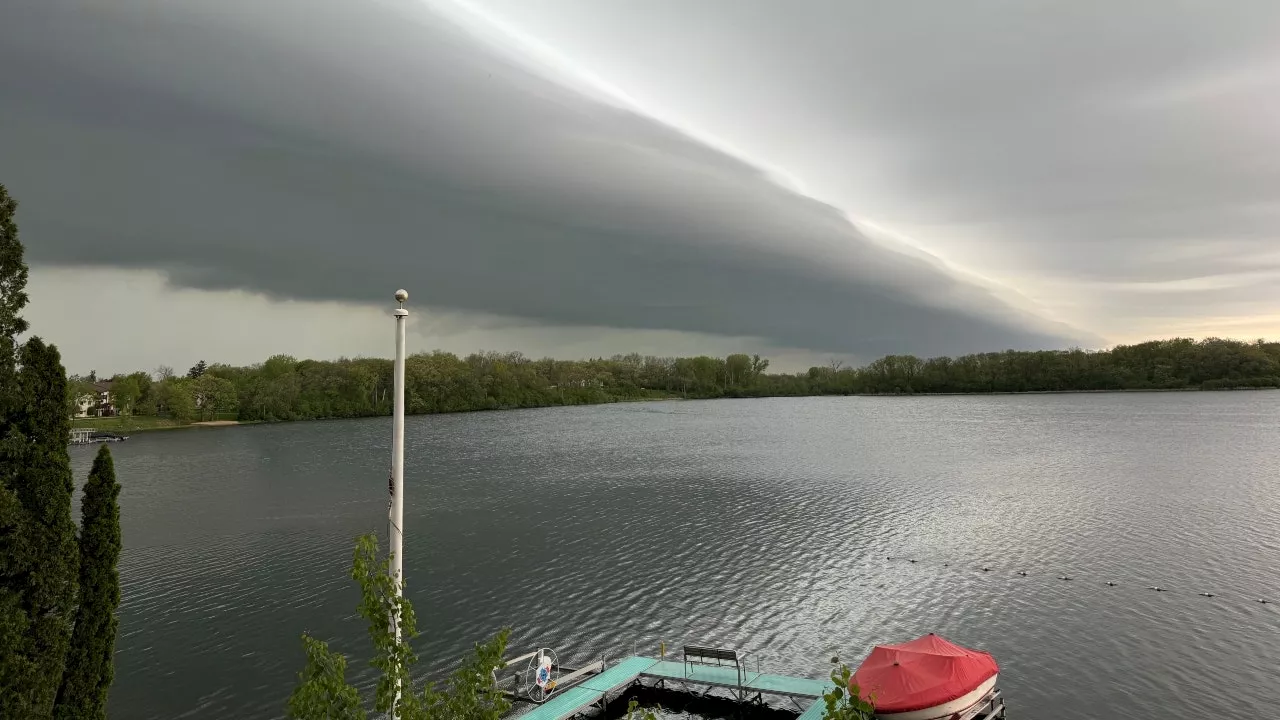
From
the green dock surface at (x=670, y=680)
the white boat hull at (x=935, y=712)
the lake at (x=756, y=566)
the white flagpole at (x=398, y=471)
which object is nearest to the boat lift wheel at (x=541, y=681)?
the green dock surface at (x=670, y=680)

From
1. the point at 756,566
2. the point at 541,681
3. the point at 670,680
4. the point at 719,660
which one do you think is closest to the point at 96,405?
the point at 756,566

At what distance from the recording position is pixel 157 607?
26.9 metres

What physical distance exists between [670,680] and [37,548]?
15.0m

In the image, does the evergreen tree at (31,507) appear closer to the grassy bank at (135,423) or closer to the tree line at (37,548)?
the tree line at (37,548)

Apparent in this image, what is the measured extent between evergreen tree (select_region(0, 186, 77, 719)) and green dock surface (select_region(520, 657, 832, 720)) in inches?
391

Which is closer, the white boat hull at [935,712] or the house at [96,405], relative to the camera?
the white boat hull at [935,712]

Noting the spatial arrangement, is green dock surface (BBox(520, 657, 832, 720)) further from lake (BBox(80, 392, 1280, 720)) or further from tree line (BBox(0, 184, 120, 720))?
tree line (BBox(0, 184, 120, 720))

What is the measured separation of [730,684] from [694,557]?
46.7ft

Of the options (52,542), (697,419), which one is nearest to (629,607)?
(52,542)

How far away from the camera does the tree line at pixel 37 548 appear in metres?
10.8

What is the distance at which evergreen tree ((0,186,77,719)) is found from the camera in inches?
425

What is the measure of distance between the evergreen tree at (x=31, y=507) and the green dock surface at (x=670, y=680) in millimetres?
9941

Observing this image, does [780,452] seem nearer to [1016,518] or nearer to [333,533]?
[1016,518]

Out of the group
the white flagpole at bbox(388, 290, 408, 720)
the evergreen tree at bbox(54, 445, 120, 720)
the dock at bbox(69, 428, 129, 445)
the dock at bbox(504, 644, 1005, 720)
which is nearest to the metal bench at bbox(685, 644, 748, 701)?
the dock at bbox(504, 644, 1005, 720)
